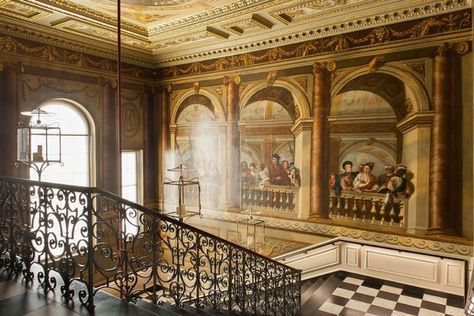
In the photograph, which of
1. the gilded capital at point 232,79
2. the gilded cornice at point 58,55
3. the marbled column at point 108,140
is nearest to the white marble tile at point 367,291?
the gilded capital at point 232,79

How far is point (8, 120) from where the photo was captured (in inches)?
255

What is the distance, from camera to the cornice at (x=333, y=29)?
17.7ft

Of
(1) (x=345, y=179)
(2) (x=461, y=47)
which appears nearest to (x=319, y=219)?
(1) (x=345, y=179)

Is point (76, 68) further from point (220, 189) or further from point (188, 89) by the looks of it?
point (220, 189)

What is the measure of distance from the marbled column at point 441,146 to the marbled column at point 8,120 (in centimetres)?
764

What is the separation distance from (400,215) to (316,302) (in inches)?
82.7

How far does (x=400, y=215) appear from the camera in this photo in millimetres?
5910

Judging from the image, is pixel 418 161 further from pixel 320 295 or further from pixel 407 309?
pixel 320 295

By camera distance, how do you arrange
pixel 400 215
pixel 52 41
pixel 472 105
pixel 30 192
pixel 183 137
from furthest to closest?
pixel 183 137 < pixel 52 41 < pixel 400 215 < pixel 472 105 < pixel 30 192

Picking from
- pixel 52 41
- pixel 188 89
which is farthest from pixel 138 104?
pixel 52 41

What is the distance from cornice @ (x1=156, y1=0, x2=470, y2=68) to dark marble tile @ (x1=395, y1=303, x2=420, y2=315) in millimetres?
4690

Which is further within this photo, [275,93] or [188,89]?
[188,89]

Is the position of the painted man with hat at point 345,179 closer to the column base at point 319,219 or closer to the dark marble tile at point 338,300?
the column base at point 319,219

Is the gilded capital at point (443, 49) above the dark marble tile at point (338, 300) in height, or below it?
above
